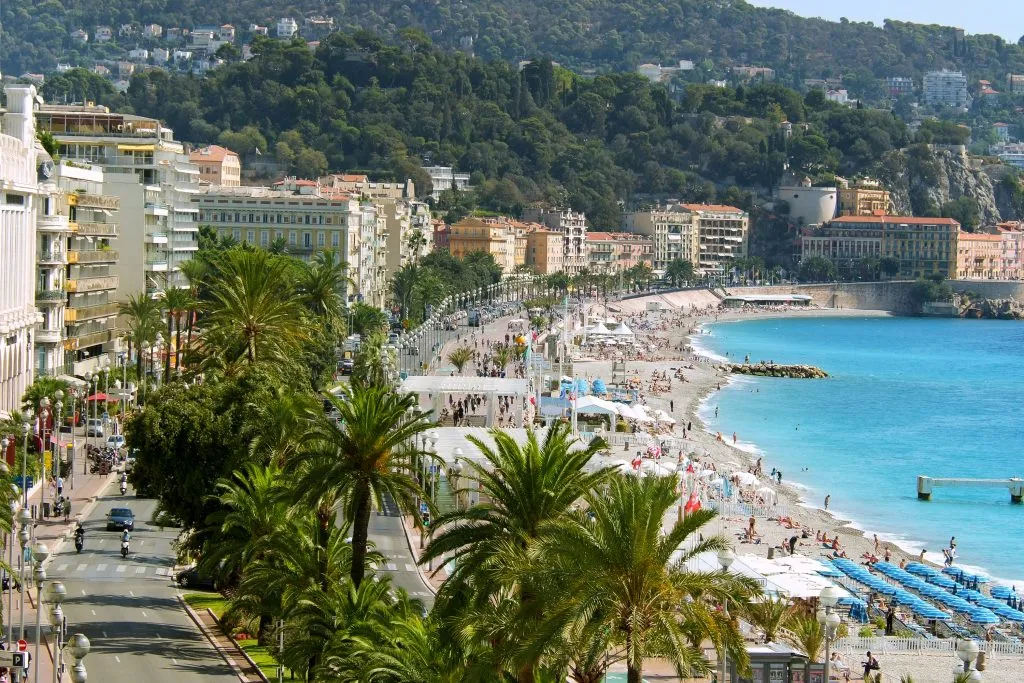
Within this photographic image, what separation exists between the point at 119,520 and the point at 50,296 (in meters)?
15.7

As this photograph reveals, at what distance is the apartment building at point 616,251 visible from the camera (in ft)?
517

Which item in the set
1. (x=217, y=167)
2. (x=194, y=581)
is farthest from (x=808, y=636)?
(x=217, y=167)

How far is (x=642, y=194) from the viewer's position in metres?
196

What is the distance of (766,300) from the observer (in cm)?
16012

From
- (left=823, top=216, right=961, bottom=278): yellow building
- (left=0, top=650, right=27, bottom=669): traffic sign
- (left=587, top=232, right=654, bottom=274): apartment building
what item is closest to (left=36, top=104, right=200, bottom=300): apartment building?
(left=0, top=650, right=27, bottom=669): traffic sign

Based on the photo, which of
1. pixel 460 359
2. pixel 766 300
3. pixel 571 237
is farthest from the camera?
pixel 766 300

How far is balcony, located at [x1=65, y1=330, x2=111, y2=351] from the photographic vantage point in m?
49.3

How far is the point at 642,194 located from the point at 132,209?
13883cm

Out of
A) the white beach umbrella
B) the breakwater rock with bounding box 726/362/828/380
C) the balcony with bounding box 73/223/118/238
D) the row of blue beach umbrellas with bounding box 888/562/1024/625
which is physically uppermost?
the balcony with bounding box 73/223/118/238

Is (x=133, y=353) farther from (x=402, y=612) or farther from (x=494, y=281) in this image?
(x=494, y=281)

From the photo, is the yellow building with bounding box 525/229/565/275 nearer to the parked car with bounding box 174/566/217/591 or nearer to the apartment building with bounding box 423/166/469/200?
the apartment building with bounding box 423/166/469/200

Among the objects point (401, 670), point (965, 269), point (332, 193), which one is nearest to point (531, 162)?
point (965, 269)

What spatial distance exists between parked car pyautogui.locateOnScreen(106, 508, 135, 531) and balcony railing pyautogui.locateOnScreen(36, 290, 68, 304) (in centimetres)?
1497

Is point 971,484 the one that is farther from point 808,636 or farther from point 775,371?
point 775,371
